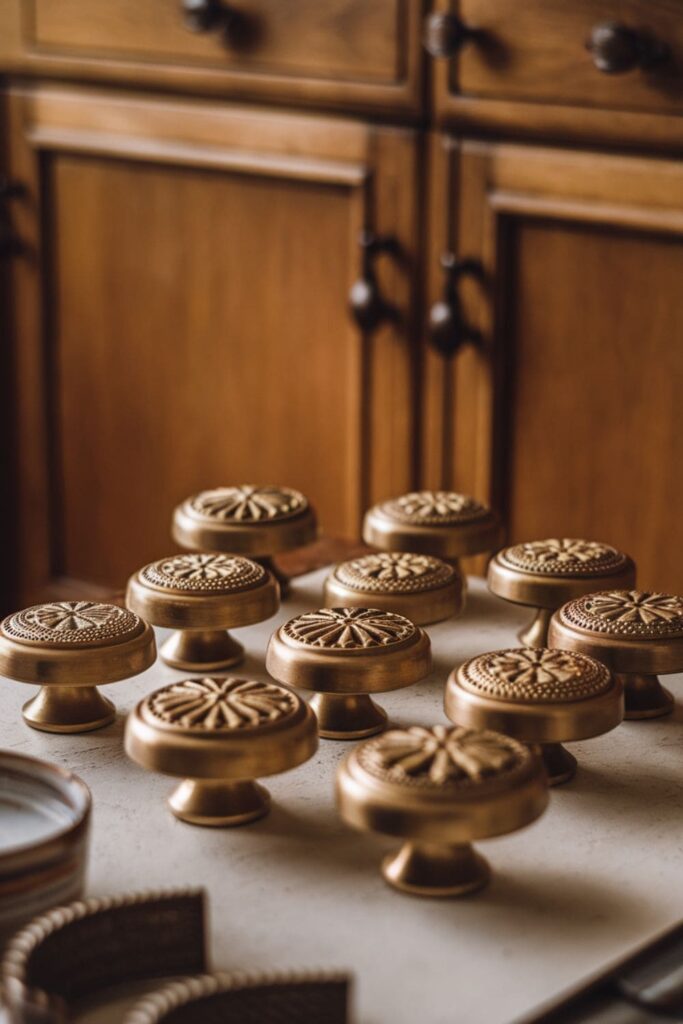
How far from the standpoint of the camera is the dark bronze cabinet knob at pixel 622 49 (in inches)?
37.1

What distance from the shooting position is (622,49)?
943 mm

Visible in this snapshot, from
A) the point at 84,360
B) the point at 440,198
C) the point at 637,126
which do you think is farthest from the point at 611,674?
the point at 84,360

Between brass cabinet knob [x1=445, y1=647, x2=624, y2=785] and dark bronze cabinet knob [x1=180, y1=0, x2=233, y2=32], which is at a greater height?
dark bronze cabinet knob [x1=180, y1=0, x2=233, y2=32]

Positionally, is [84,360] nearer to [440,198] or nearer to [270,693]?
[440,198]

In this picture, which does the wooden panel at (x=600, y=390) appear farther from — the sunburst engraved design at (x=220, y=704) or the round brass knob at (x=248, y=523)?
the sunburst engraved design at (x=220, y=704)

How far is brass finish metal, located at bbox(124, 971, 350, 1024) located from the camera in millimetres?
377

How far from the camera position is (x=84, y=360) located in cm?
144

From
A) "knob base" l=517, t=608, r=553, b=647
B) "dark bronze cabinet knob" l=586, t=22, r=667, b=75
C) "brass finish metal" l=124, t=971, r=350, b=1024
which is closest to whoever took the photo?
"brass finish metal" l=124, t=971, r=350, b=1024

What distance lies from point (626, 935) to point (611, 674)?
0.12 m

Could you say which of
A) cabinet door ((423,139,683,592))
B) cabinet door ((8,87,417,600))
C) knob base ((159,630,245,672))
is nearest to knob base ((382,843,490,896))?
knob base ((159,630,245,672))

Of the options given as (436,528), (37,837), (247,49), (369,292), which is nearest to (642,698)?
(436,528)

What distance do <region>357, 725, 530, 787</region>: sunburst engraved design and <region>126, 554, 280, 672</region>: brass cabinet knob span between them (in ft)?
0.53

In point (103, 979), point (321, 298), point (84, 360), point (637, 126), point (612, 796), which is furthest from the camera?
point (84, 360)

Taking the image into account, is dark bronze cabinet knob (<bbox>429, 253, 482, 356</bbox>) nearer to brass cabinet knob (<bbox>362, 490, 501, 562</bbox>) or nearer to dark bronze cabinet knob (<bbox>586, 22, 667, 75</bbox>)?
dark bronze cabinet knob (<bbox>586, 22, 667, 75</bbox>)
